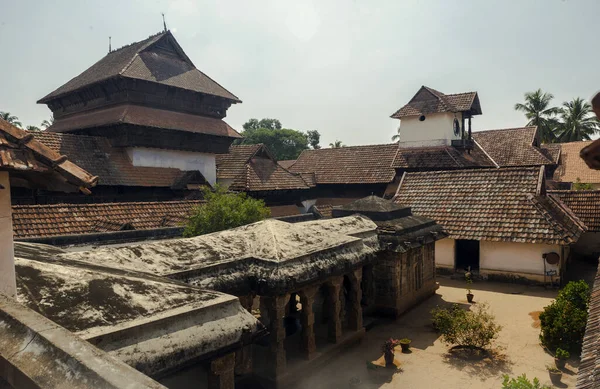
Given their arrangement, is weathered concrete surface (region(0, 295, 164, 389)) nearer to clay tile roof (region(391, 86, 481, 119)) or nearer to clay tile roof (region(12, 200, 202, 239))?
clay tile roof (region(12, 200, 202, 239))

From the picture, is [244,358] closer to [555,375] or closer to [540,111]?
[555,375]

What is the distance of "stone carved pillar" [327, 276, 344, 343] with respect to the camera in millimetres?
9414

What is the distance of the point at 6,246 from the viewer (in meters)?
4.02

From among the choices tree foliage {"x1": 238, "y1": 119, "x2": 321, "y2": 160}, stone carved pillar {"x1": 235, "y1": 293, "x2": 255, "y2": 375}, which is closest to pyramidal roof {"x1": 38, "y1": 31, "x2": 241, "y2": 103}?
stone carved pillar {"x1": 235, "y1": 293, "x2": 255, "y2": 375}

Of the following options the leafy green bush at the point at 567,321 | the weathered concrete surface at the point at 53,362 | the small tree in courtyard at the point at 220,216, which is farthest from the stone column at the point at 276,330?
the leafy green bush at the point at 567,321

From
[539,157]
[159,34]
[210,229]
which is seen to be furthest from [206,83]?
[539,157]

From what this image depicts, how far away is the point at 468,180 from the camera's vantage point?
18.7m

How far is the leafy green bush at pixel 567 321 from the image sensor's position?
9.25 metres

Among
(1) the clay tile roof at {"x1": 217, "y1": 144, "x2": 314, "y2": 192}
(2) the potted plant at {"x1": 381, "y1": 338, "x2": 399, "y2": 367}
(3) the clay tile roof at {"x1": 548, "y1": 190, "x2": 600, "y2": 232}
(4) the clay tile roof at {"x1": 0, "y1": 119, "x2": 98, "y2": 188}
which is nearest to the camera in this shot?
(4) the clay tile roof at {"x1": 0, "y1": 119, "x2": 98, "y2": 188}

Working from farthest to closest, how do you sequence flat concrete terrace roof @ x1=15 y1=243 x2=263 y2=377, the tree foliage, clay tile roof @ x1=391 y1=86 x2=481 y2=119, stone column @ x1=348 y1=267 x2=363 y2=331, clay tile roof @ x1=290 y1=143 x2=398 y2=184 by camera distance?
the tree foliage → clay tile roof @ x1=290 y1=143 x2=398 y2=184 → clay tile roof @ x1=391 y1=86 x2=481 y2=119 → stone column @ x1=348 y1=267 x2=363 y2=331 → flat concrete terrace roof @ x1=15 y1=243 x2=263 y2=377

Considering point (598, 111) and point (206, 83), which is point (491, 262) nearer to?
point (598, 111)

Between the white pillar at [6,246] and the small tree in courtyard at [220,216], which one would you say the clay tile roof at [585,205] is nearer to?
the small tree in courtyard at [220,216]

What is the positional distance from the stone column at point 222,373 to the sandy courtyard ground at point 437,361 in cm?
314

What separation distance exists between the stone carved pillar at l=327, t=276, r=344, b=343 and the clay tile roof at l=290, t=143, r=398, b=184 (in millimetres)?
18133
